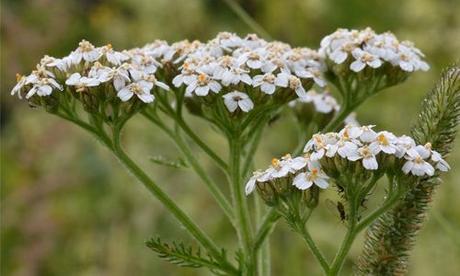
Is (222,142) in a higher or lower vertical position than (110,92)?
higher

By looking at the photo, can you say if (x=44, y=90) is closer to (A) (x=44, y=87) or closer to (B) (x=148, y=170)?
(A) (x=44, y=87)

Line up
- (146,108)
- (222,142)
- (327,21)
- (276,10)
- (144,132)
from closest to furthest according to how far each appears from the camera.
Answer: (146,108) → (222,142) → (144,132) → (276,10) → (327,21)

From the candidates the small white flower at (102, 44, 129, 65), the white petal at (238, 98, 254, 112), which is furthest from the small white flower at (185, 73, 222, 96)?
the small white flower at (102, 44, 129, 65)

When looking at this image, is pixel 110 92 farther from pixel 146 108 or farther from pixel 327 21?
pixel 327 21

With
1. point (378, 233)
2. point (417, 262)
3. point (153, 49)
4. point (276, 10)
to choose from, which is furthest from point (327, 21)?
point (378, 233)

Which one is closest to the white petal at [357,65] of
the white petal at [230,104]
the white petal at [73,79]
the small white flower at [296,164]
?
the white petal at [230,104]

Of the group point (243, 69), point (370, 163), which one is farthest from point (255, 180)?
point (243, 69)

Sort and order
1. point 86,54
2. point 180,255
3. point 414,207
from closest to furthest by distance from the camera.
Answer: point 414,207, point 180,255, point 86,54

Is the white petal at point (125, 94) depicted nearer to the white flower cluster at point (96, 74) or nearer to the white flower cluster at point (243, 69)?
the white flower cluster at point (96, 74)
